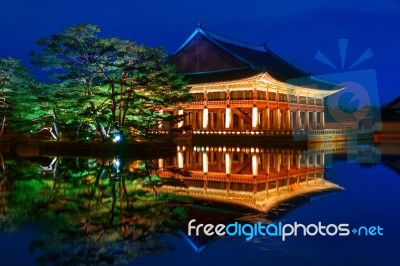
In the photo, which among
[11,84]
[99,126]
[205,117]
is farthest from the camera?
[205,117]

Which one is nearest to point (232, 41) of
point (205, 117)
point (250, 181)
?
point (205, 117)

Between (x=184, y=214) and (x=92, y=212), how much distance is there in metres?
1.85

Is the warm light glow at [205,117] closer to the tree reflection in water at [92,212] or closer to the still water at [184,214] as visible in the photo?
the still water at [184,214]

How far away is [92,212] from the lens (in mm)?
8961

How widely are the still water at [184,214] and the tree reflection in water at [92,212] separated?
0.06ft

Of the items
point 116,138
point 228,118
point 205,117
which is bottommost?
point 116,138

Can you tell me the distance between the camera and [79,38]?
25.1 meters

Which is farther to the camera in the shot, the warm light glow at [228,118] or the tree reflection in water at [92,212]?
the warm light glow at [228,118]

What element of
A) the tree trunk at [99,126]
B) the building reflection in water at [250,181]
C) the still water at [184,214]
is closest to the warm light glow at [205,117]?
the tree trunk at [99,126]

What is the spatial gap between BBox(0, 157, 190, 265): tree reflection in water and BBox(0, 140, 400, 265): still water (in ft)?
0.06

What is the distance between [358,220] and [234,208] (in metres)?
2.54

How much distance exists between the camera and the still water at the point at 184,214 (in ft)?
20.5

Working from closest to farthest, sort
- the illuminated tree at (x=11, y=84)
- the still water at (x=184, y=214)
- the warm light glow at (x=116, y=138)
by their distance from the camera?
the still water at (x=184, y=214), the warm light glow at (x=116, y=138), the illuminated tree at (x=11, y=84)

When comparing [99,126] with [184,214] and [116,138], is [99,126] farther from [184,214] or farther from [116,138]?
[184,214]
